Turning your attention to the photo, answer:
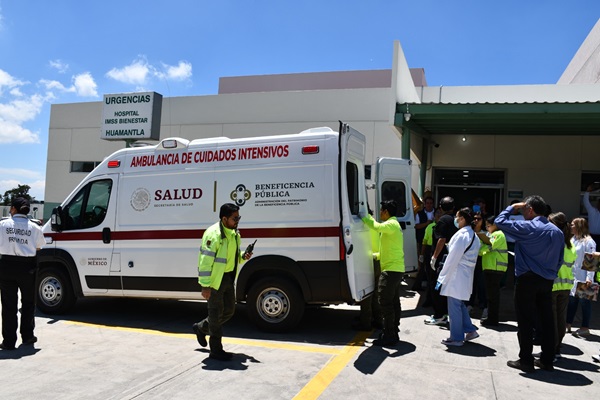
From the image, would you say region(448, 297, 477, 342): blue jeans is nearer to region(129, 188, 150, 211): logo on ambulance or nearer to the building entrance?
region(129, 188, 150, 211): logo on ambulance

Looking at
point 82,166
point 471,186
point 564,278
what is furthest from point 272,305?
point 82,166

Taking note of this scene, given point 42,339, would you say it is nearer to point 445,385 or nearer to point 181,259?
point 181,259

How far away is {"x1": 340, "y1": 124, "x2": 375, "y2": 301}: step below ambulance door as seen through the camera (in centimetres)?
588

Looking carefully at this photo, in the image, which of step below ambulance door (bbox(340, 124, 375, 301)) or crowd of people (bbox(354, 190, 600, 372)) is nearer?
crowd of people (bbox(354, 190, 600, 372))

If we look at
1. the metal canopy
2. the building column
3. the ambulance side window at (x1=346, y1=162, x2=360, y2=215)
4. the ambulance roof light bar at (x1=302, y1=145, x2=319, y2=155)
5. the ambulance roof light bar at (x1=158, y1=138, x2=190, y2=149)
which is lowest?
the ambulance side window at (x1=346, y1=162, x2=360, y2=215)

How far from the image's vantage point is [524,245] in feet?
16.3

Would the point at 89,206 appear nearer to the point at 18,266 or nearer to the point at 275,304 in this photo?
the point at 18,266

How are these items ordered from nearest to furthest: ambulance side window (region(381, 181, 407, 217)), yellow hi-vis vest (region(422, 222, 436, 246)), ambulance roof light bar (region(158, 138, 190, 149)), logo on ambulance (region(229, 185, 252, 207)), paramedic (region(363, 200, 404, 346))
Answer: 1. paramedic (region(363, 200, 404, 346))
2. logo on ambulance (region(229, 185, 252, 207))
3. ambulance roof light bar (region(158, 138, 190, 149))
4. yellow hi-vis vest (region(422, 222, 436, 246))
5. ambulance side window (region(381, 181, 407, 217))

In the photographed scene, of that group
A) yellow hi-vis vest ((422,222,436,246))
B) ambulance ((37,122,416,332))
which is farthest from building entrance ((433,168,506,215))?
ambulance ((37,122,416,332))

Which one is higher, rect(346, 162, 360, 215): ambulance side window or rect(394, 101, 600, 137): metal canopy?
rect(394, 101, 600, 137): metal canopy

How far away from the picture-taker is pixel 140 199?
6.98 metres

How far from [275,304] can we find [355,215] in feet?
5.11

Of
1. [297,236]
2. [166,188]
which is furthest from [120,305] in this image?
[297,236]

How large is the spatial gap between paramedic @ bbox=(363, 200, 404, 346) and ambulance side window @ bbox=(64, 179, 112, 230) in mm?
Result: 4076
